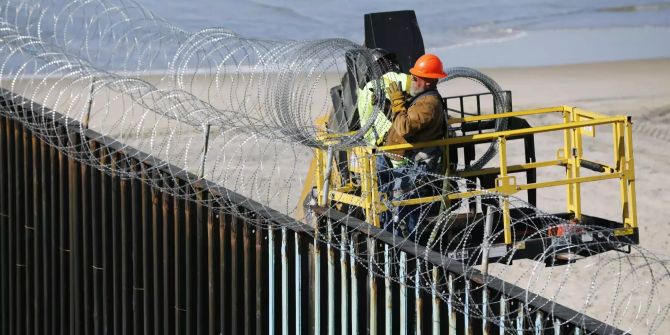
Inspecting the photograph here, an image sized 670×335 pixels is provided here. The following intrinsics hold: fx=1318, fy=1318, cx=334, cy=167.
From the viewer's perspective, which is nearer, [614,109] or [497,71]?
[614,109]

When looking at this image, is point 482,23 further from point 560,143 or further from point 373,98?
point 373,98

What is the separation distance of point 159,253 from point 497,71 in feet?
76.4

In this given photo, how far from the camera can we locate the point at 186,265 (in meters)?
9.16

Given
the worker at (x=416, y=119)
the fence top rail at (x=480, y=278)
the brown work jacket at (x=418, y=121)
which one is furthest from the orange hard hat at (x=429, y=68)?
the fence top rail at (x=480, y=278)

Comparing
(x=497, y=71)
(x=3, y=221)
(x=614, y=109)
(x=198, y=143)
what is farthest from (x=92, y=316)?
(x=497, y=71)

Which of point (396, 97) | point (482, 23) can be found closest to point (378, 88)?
point (396, 97)

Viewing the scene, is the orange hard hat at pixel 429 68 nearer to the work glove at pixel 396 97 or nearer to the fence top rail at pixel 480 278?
the work glove at pixel 396 97

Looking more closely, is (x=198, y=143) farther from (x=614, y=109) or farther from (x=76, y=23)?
(x=76, y=23)

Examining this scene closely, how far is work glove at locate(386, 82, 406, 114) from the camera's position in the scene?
10609 millimetres

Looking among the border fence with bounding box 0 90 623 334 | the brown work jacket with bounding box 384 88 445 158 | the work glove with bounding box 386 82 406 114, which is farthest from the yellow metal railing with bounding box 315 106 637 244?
the border fence with bounding box 0 90 623 334

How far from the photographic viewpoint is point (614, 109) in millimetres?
26094

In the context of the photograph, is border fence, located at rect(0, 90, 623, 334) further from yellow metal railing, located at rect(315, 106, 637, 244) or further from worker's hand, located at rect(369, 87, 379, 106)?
worker's hand, located at rect(369, 87, 379, 106)

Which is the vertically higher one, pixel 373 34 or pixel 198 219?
pixel 373 34

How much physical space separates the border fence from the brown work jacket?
6.92 ft
